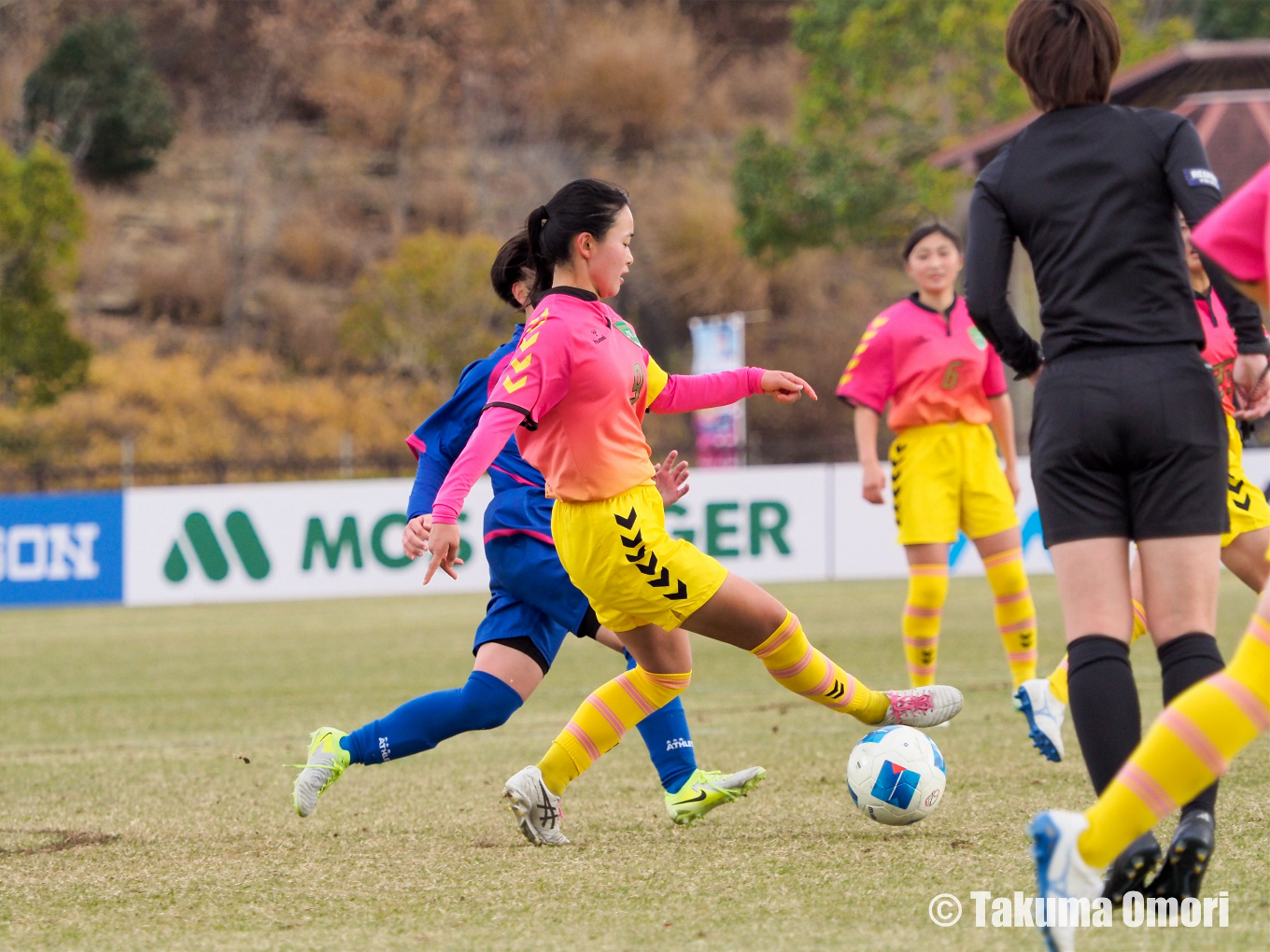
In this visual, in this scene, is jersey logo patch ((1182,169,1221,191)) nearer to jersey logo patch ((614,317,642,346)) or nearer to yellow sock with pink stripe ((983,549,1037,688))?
jersey logo patch ((614,317,642,346))

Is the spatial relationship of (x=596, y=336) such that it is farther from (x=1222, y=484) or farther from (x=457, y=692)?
(x=1222, y=484)

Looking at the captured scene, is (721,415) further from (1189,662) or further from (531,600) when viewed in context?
(1189,662)

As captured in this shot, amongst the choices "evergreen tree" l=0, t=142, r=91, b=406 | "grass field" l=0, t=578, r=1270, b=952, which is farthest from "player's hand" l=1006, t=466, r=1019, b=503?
"evergreen tree" l=0, t=142, r=91, b=406

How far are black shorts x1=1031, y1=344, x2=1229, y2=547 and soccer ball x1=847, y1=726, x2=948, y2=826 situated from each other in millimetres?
1293

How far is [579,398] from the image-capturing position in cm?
398

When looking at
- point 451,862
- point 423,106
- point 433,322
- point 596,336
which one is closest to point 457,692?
point 451,862

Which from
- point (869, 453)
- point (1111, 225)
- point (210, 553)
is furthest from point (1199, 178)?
point (210, 553)

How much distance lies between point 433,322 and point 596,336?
2742 centimetres

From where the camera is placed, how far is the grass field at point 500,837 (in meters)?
3.25

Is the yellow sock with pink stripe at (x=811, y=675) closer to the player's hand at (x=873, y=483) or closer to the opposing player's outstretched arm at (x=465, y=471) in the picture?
the opposing player's outstretched arm at (x=465, y=471)

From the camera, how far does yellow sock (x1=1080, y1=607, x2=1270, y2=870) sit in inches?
106

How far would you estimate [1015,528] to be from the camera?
23.1ft

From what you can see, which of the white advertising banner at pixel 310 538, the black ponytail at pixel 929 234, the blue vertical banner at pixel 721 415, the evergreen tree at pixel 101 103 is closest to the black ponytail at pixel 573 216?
the black ponytail at pixel 929 234

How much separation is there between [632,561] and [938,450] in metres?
3.32
